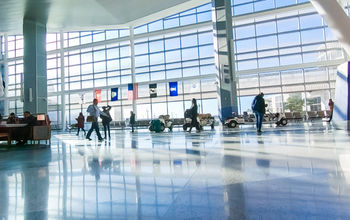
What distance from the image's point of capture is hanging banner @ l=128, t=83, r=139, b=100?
2208cm

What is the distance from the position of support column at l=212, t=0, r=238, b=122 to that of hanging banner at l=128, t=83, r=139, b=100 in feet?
33.2

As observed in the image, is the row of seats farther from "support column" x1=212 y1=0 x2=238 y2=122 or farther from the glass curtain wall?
"support column" x1=212 y1=0 x2=238 y2=122

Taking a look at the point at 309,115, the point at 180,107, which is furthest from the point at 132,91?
the point at 309,115

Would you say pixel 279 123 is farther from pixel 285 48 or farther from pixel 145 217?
pixel 145 217

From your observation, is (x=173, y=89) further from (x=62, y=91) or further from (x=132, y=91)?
(x=62, y=91)

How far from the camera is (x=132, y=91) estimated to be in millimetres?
22359

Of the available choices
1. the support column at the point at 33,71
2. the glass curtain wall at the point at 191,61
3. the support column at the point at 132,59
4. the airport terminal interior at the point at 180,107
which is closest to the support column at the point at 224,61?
the airport terminal interior at the point at 180,107

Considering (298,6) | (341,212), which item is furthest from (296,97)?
(341,212)

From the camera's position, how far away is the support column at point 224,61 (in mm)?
14008

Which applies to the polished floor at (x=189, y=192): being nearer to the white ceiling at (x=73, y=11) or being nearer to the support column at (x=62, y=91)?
the white ceiling at (x=73, y=11)

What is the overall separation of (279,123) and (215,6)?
8202 millimetres

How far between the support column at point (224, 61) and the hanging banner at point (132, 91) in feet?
33.2

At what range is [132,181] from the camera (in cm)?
218

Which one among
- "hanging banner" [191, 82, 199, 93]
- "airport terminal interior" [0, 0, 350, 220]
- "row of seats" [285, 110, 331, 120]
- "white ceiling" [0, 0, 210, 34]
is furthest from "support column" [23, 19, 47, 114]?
"row of seats" [285, 110, 331, 120]
